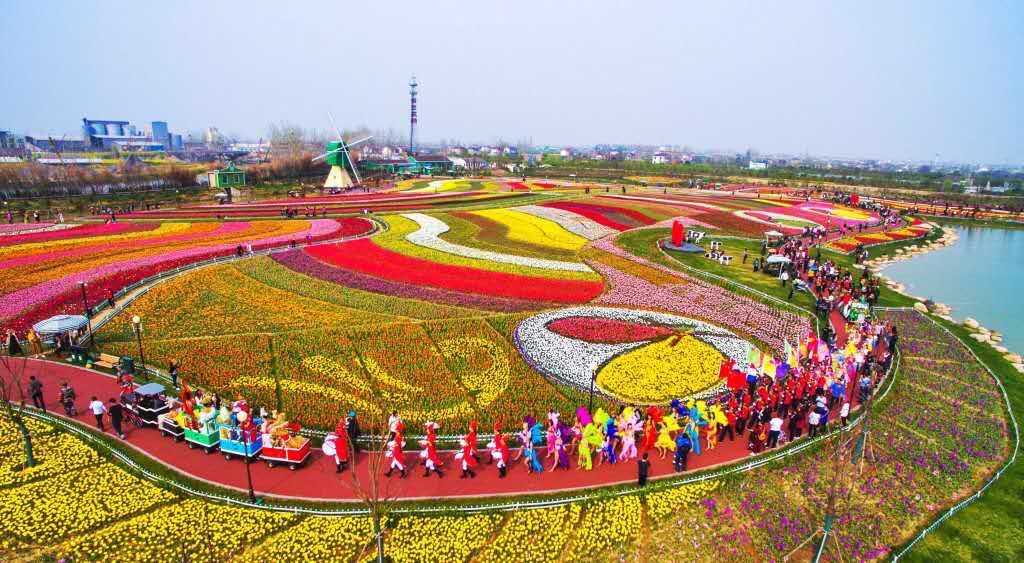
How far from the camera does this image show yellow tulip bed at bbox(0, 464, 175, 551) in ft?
40.5

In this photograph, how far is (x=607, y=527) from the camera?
1289 cm

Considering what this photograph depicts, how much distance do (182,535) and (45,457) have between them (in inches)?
244

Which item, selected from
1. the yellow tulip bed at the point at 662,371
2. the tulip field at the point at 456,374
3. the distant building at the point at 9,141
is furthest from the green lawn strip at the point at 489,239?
the distant building at the point at 9,141

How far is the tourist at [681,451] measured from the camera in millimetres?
14680

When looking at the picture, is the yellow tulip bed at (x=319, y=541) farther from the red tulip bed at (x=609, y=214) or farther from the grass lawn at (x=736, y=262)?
the red tulip bed at (x=609, y=214)

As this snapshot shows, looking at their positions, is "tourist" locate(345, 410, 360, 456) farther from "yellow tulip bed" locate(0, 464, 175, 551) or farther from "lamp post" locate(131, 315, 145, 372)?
"lamp post" locate(131, 315, 145, 372)

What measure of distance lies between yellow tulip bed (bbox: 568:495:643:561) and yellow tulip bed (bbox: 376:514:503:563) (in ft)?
6.63

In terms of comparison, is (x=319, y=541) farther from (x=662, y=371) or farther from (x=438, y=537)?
(x=662, y=371)

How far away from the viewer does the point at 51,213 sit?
54.4 m

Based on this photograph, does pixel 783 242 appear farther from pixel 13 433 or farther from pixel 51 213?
pixel 51 213

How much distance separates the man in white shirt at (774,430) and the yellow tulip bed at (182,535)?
43.3 ft

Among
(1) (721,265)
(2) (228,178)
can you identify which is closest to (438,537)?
(1) (721,265)

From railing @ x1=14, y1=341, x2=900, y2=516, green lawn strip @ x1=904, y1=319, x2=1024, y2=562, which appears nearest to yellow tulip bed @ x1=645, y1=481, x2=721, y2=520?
railing @ x1=14, y1=341, x2=900, y2=516

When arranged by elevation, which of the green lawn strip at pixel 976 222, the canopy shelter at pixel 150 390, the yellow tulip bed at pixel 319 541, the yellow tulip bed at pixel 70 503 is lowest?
the yellow tulip bed at pixel 319 541
